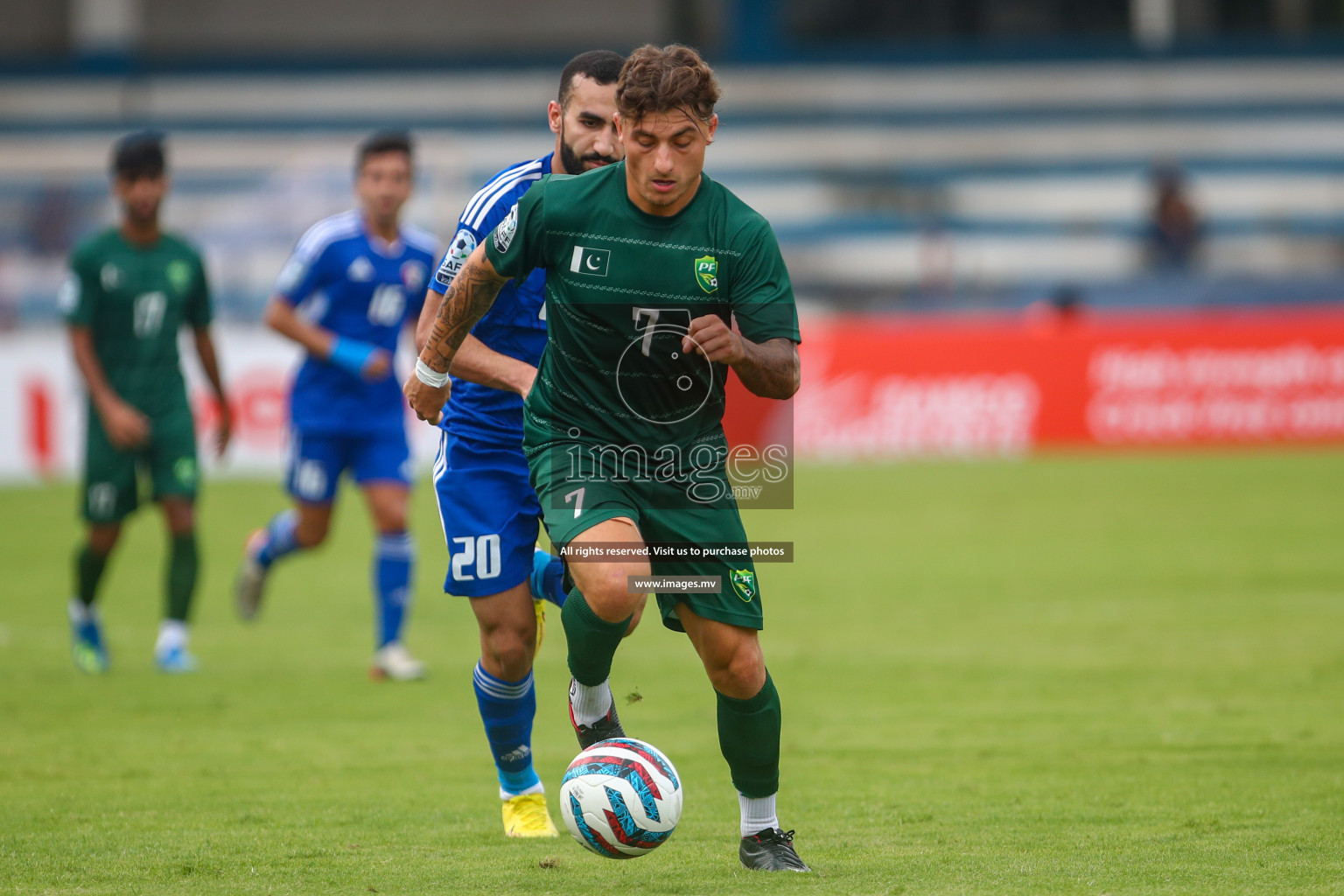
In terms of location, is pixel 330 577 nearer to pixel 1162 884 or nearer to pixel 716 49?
pixel 1162 884

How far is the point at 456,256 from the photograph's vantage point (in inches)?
203

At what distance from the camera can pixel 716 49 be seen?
101 ft

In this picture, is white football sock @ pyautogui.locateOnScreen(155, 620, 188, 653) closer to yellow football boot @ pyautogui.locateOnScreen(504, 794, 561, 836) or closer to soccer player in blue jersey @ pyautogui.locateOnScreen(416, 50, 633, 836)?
soccer player in blue jersey @ pyautogui.locateOnScreen(416, 50, 633, 836)

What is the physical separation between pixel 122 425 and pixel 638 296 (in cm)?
483

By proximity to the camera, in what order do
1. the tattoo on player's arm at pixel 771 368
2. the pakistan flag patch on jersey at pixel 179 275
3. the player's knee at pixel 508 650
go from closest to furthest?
the tattoo on player's arm at pixel 771 368 → the player's knee at pixel 508 650 → the pakistan flag patch on jersey at pixel 179 275

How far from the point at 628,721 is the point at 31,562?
7505mm

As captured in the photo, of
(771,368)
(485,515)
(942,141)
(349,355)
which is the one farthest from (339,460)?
(942,141)


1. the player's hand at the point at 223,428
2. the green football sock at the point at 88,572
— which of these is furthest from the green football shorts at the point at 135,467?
the player's hand at the point at 223,428

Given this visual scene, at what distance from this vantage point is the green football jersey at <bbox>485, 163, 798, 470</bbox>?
→ 178 inches

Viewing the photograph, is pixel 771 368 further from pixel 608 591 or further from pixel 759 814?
pixel 759 814

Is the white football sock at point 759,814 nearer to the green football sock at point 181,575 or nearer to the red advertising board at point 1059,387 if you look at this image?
the green football sock at point 181,575

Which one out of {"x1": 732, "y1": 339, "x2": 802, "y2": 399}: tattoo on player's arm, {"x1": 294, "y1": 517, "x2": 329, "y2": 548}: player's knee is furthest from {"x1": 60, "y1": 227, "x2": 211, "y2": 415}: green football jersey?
{"x1": 732, "y1": 339, "x2": 802, "y2": 399}: tattoo on player's arm

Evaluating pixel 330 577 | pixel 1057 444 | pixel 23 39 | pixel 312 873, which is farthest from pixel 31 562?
pixel 23 39

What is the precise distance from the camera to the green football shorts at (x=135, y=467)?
341 inches
